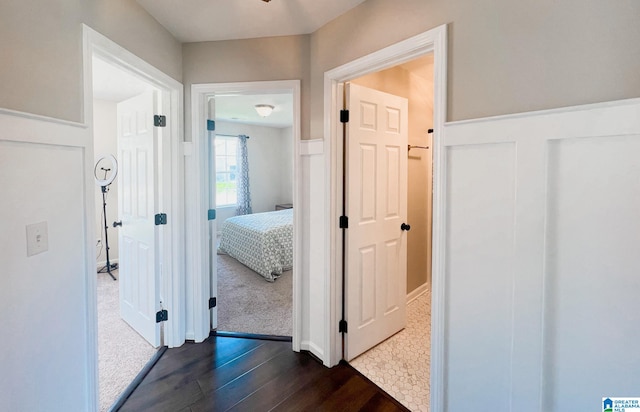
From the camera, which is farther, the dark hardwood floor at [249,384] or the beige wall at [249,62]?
the beige wall at [249,62]

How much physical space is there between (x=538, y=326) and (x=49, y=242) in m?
2.05

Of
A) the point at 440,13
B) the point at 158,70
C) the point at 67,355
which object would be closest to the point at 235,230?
the point at 158,70

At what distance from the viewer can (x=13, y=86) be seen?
1.06 meters

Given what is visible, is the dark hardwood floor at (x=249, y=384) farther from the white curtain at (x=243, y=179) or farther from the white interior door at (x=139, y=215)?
the white curtain at (x=243, y=179)

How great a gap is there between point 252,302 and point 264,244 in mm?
869

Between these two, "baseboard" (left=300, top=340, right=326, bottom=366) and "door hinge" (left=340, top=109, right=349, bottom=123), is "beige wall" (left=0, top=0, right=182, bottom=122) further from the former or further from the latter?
"baseboard" (left=300, top=340, right=326, bottom=366)

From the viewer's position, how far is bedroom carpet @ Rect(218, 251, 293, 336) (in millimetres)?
2701

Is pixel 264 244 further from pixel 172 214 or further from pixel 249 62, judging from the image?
pixel 249 62

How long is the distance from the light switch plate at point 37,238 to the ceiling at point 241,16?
1463 mm

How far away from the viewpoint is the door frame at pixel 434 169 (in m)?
1.41

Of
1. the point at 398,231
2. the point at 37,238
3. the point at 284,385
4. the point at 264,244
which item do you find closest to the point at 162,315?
the point at 284,385

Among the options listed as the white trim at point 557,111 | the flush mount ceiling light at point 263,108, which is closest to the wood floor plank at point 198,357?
the white trim at point 557,111

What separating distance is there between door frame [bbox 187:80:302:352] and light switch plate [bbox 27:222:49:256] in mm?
1137

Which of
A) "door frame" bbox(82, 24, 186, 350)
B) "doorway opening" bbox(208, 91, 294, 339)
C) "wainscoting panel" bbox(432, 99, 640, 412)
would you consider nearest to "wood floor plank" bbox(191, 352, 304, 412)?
"doorway opening" bbox(208, 91, 294, 339)
